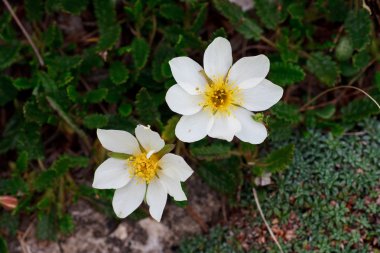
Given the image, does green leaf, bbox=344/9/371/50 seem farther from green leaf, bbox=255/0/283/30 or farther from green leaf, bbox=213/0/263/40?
green leaf, bbox=213/0/263/40

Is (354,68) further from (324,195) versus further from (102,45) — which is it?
(102,45)

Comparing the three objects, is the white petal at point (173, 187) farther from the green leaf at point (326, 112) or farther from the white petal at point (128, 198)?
the green leaf at point (326, 112)

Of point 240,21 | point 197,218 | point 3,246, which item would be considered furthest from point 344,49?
point 3,246

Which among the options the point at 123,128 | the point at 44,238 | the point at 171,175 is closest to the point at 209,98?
the point at 171,175

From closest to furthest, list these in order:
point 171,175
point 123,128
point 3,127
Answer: point 171,175 < point 123,128 < point 3,127

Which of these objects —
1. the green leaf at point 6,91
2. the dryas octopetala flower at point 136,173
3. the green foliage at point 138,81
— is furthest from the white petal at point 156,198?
the green leaf at point 6,91

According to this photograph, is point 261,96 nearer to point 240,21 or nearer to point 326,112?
point 326,112

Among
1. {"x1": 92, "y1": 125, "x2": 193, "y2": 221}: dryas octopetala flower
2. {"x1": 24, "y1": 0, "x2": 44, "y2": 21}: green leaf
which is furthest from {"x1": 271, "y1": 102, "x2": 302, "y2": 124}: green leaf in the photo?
{"x1": 24, "y1": 0, "x2": 44, "y2": 21}: green leaf
